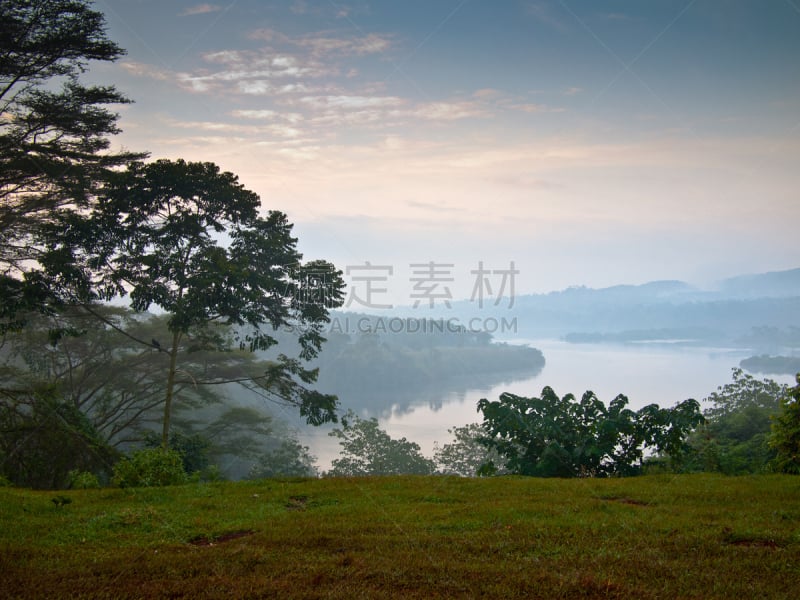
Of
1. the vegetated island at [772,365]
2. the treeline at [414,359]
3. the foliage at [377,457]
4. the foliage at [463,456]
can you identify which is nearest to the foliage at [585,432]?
the foliage at [377,457]

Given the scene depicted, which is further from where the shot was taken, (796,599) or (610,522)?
(610,522)

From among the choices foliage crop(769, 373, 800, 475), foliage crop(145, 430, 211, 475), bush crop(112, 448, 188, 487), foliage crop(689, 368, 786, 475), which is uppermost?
foliage crop(769, 373, 800, 475)

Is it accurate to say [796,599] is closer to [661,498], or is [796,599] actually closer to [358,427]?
[661,498]

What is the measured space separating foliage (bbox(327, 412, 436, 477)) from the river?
1204 cm

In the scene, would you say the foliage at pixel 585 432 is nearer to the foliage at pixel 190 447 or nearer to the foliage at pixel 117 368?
the foliage at pixel 190 447

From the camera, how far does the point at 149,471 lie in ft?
29.0

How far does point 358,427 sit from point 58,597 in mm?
25820

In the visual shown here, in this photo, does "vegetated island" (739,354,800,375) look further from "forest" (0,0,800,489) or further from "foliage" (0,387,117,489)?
"foliage" (0,387,117,489)

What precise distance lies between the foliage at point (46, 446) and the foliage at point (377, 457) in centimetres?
1404

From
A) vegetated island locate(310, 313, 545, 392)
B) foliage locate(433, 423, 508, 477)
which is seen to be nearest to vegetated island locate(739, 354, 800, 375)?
vegetated island locate(310, 313, 545, 392)

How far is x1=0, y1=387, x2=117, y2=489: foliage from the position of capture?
1412 centimetres

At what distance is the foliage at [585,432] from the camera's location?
982 centimetres

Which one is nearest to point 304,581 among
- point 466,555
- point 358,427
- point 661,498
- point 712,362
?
point 466,555

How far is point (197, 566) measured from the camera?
447 cm
